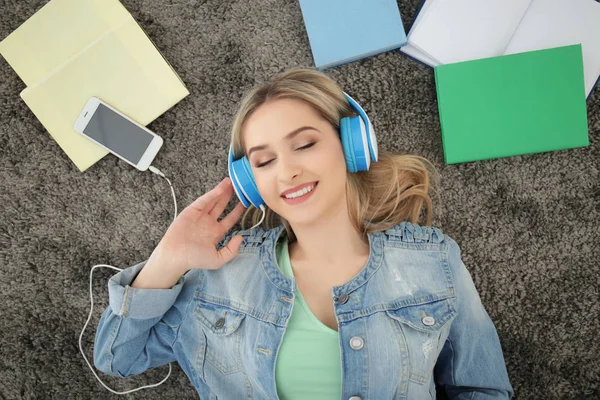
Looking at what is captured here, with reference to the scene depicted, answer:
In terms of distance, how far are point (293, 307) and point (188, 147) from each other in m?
0.66

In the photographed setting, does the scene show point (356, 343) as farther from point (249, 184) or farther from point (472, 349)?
point (249, 184)

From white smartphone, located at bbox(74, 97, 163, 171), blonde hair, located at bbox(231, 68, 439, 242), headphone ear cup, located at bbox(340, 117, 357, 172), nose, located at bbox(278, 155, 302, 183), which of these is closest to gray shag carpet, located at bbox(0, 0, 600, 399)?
white smartphone, located at bbox(74, 97, 163, 171)

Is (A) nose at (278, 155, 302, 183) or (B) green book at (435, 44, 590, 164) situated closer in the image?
(A) nose at (278, 155, 302, 183)

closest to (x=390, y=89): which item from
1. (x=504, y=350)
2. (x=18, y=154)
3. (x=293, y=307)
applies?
(x=293, y=307)

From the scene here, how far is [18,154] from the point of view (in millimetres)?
1643

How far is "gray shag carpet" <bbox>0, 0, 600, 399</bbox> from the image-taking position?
5.14ft

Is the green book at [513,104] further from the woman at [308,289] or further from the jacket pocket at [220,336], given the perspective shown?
the jacket pocket at [220,336]

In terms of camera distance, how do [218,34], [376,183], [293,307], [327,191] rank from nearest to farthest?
[327,191] < [293,307] < [376,183] < [218,34]

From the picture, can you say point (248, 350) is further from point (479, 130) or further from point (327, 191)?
point (479, 130)

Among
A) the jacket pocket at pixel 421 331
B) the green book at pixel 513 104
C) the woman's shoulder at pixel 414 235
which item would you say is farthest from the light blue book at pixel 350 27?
the jacket pocket at pixel 421 331

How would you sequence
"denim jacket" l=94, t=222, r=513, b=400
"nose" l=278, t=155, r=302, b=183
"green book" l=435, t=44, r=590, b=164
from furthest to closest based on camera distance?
"green book" l=435, t=44, r=590, b=164
"denim jacket" l=94, t=222, r=513, b=400
"nose" l=278, t=155, r=302, b=183

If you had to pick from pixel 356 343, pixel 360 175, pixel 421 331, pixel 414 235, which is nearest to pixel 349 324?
pixel 356 343

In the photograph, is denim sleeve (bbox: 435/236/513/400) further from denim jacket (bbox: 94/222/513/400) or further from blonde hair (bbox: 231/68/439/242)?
blonde hair (bbox: 231/68/439/242)

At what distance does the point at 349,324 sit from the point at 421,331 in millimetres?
188
